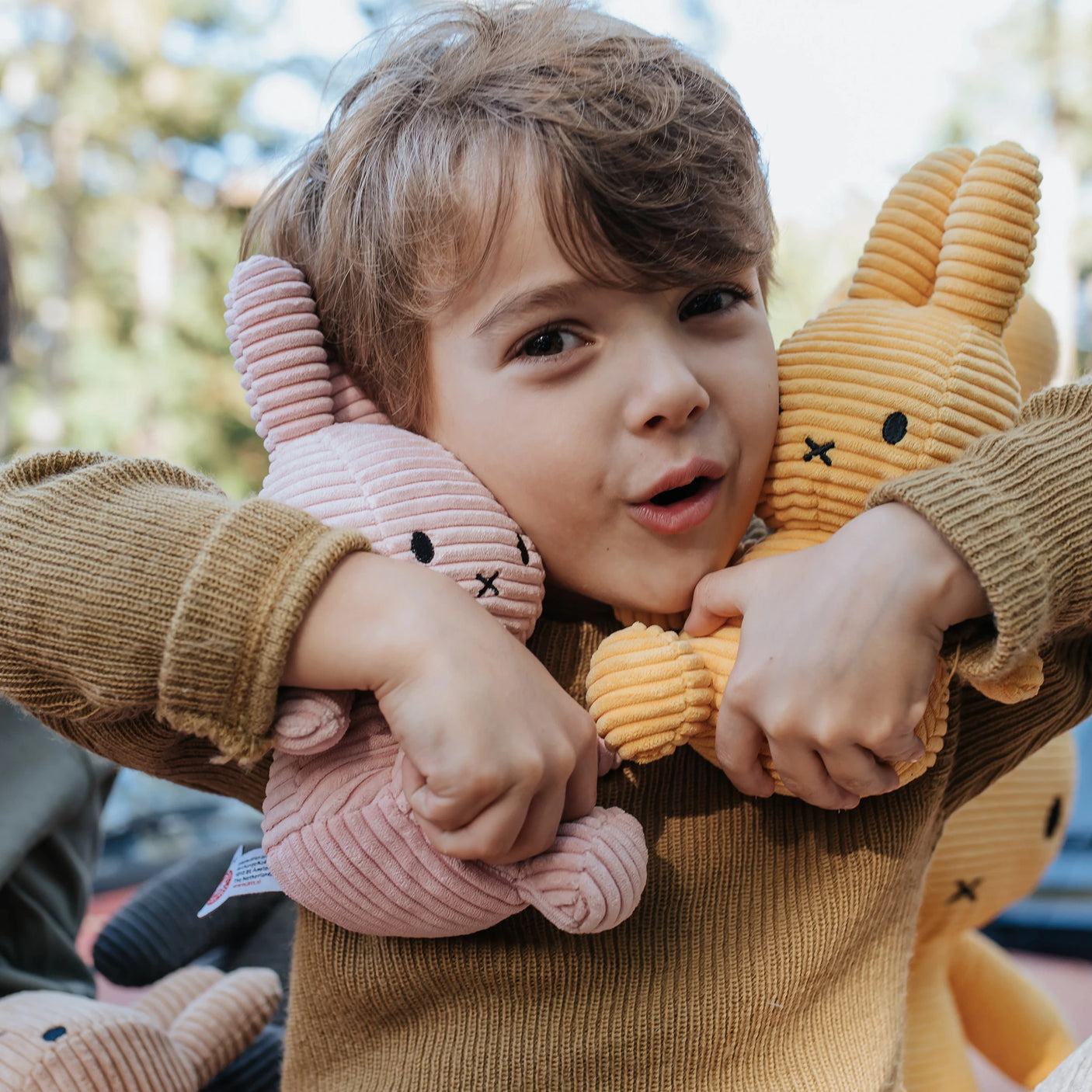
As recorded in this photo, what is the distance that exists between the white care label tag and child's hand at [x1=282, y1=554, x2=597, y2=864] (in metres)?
0.16

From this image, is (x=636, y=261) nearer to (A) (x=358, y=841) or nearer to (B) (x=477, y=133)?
(B) (x=477, y=133)

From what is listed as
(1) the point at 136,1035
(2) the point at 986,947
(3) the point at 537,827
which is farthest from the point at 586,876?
(2) the point at 986,947

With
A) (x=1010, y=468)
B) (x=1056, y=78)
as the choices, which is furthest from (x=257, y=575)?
(x=1056, y=78)

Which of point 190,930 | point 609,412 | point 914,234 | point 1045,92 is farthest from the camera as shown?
point 1045,92

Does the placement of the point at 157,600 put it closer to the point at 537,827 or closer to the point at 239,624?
the point at 239,624

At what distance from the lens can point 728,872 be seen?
0.77m

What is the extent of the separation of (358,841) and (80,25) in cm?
929

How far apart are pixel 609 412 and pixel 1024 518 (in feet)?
0.82

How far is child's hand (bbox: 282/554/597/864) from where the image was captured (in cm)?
58

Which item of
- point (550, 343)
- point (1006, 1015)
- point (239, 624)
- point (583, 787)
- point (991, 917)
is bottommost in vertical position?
point (1006, 1015)

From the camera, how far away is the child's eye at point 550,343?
702mm

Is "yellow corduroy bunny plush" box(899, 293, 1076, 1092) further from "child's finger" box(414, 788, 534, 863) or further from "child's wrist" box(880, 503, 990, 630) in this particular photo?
"child's finger" box(414, 788, 534, 863)

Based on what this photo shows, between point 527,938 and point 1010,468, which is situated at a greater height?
point 1010,468

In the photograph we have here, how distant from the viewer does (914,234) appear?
0.79m
